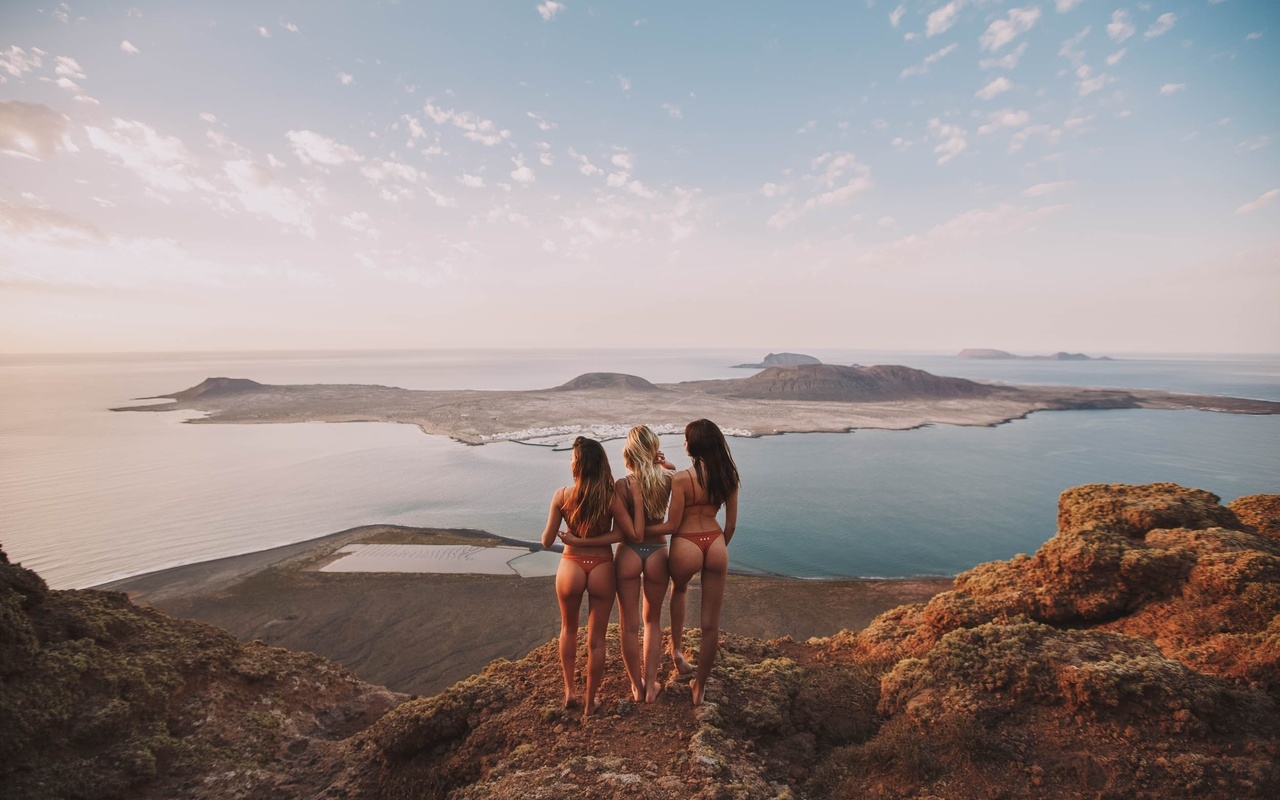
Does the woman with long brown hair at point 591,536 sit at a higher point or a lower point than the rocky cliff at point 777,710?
higher

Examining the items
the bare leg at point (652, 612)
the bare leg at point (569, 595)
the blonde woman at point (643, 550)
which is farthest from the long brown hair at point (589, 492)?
the bare leg at point (652, 612)

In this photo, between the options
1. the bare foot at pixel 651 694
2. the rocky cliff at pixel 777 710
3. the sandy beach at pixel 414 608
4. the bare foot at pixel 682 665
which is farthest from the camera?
the sandy beach at pixel 414 608

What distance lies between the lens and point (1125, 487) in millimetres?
6168

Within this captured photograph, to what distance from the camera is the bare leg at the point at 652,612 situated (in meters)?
3.49

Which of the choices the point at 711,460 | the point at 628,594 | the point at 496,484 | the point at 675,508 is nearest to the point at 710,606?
the point at 628,594

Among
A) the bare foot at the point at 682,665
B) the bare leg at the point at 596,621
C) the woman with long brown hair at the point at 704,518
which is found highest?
the woman with long brown hair at the point at 704,518

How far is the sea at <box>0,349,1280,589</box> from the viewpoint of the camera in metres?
17.3

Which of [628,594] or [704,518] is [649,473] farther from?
[628,594]

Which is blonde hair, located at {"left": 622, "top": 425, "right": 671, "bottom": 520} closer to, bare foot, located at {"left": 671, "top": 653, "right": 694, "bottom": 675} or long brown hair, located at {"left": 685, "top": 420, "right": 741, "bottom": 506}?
long brown hair, located at {"left": 685, "top": 420, "right": 741, "bottom": 506}

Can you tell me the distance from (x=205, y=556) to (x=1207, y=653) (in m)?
21.6

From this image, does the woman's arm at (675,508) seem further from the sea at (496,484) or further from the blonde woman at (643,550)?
the sea at (496,484)

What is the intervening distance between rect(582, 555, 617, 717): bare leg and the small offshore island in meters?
32.6

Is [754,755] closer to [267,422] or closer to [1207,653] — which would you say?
[1207,653]

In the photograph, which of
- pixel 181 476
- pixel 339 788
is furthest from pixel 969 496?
pixel 181 476
